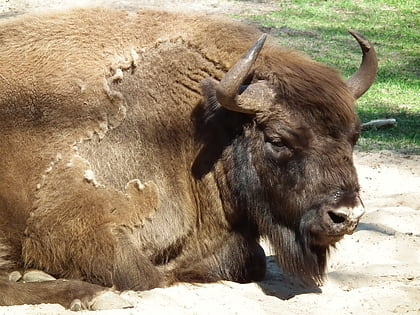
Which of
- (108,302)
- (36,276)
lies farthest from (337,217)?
(36,276)

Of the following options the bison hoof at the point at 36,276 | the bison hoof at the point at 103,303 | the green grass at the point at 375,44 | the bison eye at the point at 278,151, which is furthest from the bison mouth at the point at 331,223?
the green grass at the point at 375,44

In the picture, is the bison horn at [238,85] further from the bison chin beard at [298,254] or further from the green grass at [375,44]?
the green grass at [375,44]

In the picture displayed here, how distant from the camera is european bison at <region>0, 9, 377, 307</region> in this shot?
5.21 m

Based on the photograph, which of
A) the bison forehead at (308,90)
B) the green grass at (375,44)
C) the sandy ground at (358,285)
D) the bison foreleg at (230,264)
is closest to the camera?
the sandy ground at (358,285)

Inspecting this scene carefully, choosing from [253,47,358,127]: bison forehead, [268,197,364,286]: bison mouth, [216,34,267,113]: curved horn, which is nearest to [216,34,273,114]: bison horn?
[216,34,267,113]: curved horn

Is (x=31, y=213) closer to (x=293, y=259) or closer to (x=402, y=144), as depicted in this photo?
(x=293, y=259)

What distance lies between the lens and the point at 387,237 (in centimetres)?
641

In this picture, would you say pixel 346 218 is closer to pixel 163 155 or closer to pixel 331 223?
pixel 331 223

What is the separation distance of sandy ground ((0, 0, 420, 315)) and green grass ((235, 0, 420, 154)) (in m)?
1.55

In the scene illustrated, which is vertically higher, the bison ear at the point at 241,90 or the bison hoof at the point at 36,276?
the bison ear at the point at 241,90

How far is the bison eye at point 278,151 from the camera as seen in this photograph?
5301 mm

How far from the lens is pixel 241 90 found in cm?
533

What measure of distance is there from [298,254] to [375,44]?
357 inches

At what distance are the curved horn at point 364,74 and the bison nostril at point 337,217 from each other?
903 mm
